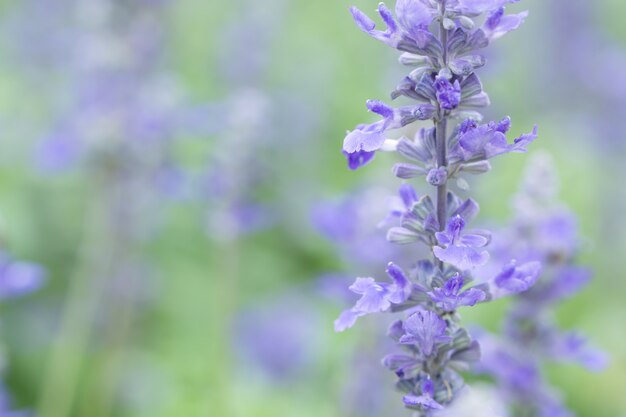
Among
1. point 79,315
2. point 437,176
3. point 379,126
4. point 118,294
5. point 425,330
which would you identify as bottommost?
point 425,330

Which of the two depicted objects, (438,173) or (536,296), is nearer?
(438,173)

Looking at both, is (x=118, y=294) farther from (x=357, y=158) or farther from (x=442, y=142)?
(x=442, y=142)

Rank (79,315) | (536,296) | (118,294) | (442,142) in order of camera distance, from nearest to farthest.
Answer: (442,142), (536,296), (79,315), (118,294)

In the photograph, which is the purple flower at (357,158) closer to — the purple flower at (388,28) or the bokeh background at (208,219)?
the purple flower at (388,28)

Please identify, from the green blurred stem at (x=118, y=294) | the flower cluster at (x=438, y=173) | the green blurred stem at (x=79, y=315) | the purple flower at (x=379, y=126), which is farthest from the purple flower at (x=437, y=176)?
the green blurred stem at (x=118, y=294)

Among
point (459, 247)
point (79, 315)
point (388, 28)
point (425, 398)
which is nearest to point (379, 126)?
point (388, 28)

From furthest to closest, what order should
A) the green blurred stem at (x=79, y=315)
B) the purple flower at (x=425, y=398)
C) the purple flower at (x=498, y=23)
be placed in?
the green blurred stem at (x=79, y=315) → the purple flower at (x=498, y=23) → the purple flower at (x=425, y=398)

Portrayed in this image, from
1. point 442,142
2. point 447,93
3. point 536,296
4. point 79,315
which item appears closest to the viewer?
point 447,93

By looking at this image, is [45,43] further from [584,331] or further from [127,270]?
[584,331]
